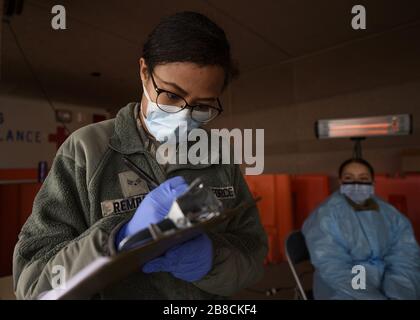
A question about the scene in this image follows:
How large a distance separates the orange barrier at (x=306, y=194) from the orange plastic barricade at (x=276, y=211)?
23 cm

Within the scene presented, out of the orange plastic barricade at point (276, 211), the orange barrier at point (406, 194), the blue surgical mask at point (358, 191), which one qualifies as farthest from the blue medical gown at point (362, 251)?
the orange plastic barricade at point (276, 211)

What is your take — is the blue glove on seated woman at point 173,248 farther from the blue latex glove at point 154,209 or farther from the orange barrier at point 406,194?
the orange barrier at point 406,194

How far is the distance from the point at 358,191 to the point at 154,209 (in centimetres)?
157

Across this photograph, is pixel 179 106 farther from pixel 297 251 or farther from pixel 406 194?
pixel 406 194

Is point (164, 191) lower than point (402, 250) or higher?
higher

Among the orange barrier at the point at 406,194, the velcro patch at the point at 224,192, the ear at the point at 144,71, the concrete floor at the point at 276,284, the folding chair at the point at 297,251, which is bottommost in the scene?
the concrete floor at the point at 276,284

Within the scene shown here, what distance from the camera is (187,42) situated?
0.56 meters

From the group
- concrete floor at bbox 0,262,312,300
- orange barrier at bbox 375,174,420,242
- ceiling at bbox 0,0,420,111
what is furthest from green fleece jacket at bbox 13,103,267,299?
orange barrier at bbox 375,174,420,242

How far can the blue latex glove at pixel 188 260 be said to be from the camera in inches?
20.9

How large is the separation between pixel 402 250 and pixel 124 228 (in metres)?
1.64

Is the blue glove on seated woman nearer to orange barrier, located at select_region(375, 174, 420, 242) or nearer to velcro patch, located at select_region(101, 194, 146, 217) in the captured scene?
velcro patch, located at select_region(101, 194, 146, 217)

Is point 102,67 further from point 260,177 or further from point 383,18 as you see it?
point 260,177

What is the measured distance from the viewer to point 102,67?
1.69 m

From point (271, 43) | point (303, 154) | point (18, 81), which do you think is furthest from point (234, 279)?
point (303, 154)
